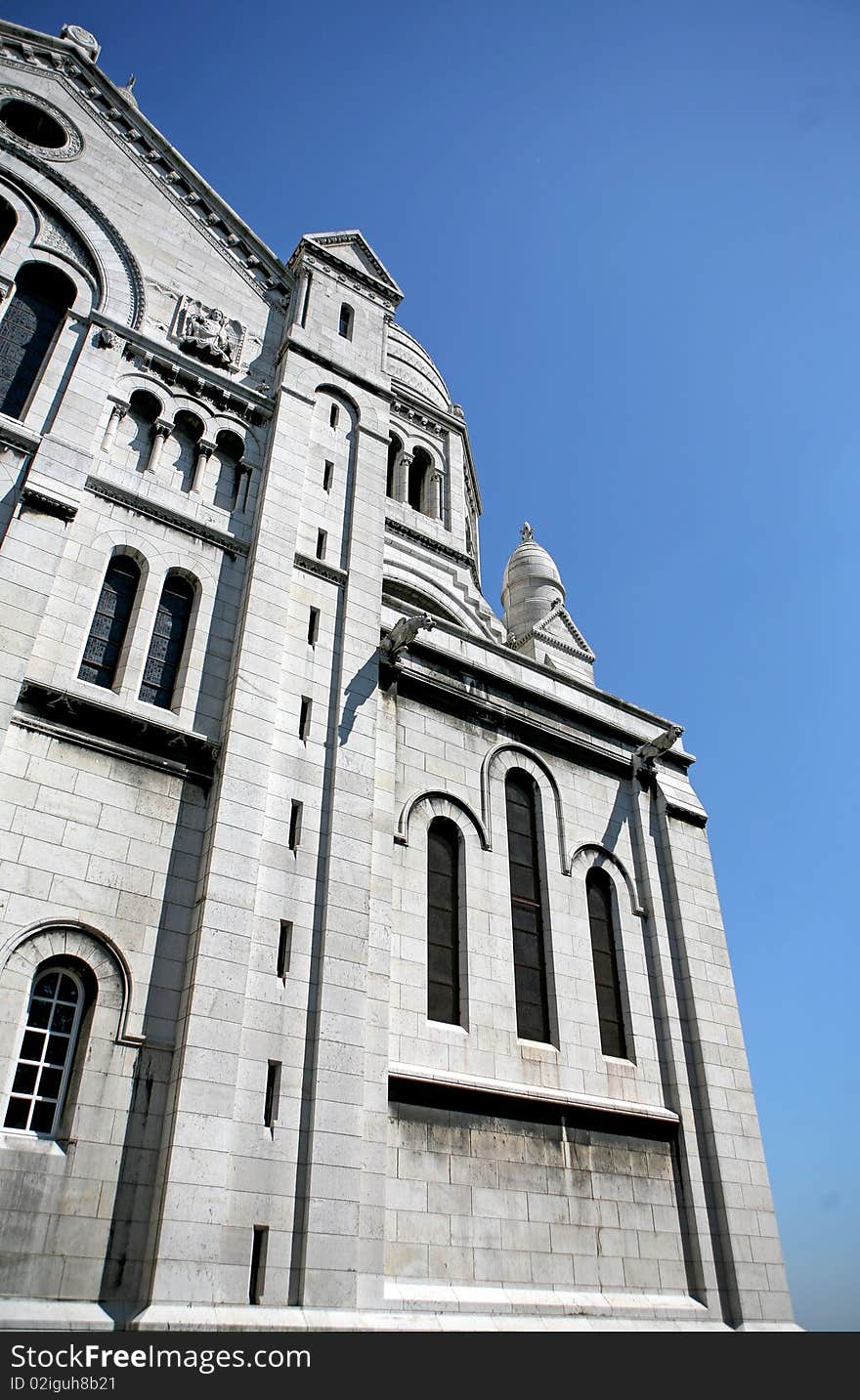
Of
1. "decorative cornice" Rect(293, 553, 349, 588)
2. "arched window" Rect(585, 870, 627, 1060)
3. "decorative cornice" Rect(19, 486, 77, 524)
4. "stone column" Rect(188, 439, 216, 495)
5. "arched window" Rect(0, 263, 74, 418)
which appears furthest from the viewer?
"stone column" Rect(188, 439, 216, 495)

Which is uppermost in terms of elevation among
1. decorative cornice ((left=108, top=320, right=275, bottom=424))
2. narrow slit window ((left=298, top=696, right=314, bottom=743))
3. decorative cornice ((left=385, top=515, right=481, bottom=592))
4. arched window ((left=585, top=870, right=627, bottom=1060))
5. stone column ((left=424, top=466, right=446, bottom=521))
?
stone column ((left=424, top=466, right=446, bottom=521))

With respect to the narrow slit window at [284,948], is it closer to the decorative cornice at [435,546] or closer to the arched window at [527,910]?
the arched window at [527,910]

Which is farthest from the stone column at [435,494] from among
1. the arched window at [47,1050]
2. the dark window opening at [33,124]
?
the arched window at [47,1050]

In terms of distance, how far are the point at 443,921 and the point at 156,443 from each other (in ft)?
34.1

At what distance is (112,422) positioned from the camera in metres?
18.0

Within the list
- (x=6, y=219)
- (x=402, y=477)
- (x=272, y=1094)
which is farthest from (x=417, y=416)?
(x=272, y=1094)

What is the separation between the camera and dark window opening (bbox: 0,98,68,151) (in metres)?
21.0

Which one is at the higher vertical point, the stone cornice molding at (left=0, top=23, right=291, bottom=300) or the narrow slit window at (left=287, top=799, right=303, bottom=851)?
the stone cornice molding at (left=0, top=23, right=291, bottom=300)

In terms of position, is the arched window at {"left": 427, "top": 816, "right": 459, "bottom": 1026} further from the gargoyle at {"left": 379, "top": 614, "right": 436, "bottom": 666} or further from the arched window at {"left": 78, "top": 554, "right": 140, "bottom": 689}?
the arched window at {"left": 78, "top": 554, "right": 140, "bottom": 689}

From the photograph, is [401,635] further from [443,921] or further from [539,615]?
[539,615]

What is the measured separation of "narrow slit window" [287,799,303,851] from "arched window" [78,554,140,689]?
353 centimetres

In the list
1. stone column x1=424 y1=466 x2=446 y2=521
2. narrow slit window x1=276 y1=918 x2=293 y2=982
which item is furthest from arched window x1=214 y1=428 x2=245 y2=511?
stone column x1=424 y1=466 x2=446 y2=521

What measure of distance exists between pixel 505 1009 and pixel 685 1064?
4299mm
